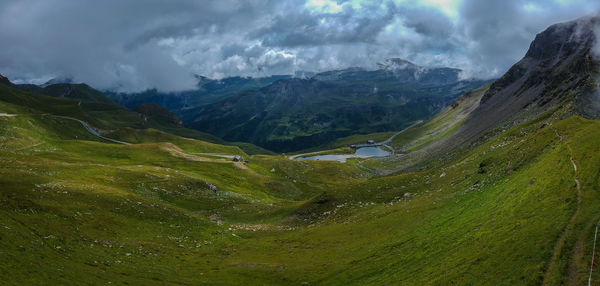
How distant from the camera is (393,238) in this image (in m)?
53.9

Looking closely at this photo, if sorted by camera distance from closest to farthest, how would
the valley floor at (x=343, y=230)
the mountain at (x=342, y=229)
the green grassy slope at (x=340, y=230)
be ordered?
the mountain at (x=342, y=229) < the valley floor at (x=343, y=230) < the green grassy slope at (x=340, y=230)

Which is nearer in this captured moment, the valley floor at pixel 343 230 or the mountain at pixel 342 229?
the mountain at pixel 342 229

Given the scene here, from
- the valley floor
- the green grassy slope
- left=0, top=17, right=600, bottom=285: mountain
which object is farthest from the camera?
the green grassy slope

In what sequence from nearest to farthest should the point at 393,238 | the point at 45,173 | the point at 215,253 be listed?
1. the point at 393,238
2. the point at 215,253
3. the point at 45,173

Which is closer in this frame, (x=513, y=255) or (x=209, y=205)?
(x=513, y=255)

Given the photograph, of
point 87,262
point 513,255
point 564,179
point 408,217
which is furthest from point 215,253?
point 564,179

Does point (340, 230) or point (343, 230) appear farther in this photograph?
point (340, 230)

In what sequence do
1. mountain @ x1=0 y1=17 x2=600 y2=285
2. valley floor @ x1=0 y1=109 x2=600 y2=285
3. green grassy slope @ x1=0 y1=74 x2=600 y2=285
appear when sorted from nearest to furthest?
mountain @ x1=0 y1=17 x2=600 y2=285 → valley floor @ x1=0 y1=109 x2=600 y2=285 → green grassy slope @ x1=0 y1=74 x2=600 y2=285

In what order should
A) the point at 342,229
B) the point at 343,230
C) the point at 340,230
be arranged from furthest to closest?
the point at 342,229, the point at 340,230, the point at 343,230

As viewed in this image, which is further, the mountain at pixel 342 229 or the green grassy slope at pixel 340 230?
the green grassy slope at pixel 340 230

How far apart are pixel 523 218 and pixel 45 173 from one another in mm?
90140

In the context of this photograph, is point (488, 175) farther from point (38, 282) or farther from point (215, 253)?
point (38, 282)

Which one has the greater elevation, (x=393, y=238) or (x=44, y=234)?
(x=44, y=234)

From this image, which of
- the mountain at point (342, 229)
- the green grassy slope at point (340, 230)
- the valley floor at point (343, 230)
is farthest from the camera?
the green grassy slope at point (340, 230)
